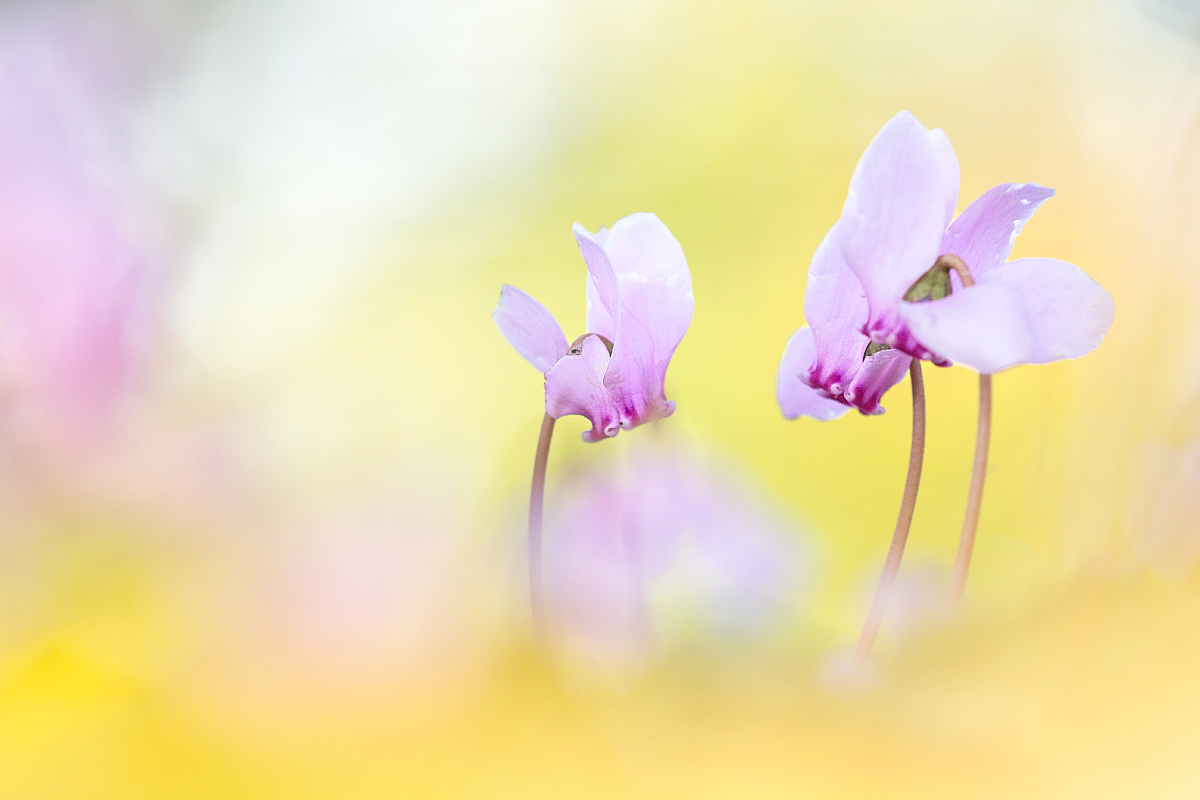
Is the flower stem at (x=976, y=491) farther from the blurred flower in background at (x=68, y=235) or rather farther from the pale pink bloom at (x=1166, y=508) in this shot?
the blurred flower in background at (x=68, y=235)

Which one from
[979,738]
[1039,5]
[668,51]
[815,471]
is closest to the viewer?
[979,738]

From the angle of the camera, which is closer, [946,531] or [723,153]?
[946,531]

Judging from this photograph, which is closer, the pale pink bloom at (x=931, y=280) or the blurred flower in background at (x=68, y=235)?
the pale pink bloom at (x=931, y=280)

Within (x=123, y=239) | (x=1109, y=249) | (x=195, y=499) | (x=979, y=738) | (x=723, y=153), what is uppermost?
(x=723, y=153)

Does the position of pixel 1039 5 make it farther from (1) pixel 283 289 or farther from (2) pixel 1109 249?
(1) pixel 283 289

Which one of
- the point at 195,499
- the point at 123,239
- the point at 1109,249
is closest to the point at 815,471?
the point at 1109,249

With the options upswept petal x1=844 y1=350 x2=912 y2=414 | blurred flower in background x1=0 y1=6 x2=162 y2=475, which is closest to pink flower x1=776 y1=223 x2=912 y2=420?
upswept petal x1=844 y1=350 x2=912 y2=414

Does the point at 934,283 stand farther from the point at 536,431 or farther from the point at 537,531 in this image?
A: the point at 536,431

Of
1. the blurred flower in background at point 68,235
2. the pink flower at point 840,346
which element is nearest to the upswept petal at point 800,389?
the pink flower at point 840,346
